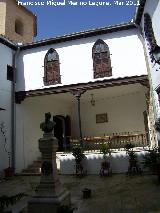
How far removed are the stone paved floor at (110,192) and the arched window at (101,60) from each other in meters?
5.26

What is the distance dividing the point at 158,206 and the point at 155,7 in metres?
7.10

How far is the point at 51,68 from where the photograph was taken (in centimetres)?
1379

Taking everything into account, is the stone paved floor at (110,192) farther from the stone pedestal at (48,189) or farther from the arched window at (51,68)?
the arched window at (51,68)

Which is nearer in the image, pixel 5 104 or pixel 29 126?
pixel 5 104

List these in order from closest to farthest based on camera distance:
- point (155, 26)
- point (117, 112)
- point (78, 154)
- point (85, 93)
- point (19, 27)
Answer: point (155, 26) → point (78, 154) → point (85, 93) → point (117, 112) → point (19, 27)

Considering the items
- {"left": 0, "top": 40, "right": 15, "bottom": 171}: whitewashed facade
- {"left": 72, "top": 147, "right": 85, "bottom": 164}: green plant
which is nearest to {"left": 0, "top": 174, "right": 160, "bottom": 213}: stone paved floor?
{"left": 72, "top": 147, "right": 85, "bottom": 164}: green plant

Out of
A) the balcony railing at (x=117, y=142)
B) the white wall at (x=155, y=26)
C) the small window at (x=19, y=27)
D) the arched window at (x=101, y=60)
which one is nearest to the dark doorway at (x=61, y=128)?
the balcony railing at (x=117, y=142)

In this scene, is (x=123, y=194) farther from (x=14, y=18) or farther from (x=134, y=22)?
(x=14, y=18)

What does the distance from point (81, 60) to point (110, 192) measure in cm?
746

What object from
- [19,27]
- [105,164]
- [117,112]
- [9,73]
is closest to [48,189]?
[105,164]

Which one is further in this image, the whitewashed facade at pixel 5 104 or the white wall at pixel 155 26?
the whitewashed facade at pixel 5 104

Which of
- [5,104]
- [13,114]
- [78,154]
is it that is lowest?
[78,154]

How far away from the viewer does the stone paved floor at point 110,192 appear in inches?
251

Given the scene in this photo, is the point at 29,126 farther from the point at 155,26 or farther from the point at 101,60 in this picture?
the point at 155,26
